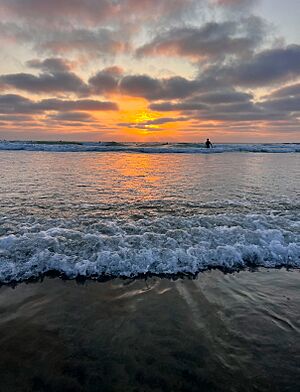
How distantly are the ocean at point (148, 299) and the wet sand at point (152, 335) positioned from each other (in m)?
0.01

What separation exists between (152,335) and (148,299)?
0.87 metres

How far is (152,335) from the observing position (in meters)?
3.76

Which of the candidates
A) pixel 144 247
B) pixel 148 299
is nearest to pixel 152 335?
pixel 148 299

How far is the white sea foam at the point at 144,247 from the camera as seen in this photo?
18.1 feet

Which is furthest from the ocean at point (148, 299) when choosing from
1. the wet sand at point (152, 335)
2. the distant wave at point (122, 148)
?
the distant wave at point (122, 148)

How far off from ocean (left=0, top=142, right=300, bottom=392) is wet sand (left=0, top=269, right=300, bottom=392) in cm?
1

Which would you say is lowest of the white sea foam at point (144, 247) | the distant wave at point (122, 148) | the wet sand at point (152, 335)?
the wet sand at point (152, 335)

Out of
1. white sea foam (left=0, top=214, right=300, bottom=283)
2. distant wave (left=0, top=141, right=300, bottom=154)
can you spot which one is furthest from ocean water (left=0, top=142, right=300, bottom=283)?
distant wave (left=0, top=141, right=300, bottom=154)

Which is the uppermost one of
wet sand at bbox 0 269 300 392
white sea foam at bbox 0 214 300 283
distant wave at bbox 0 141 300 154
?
distant wave at bbox 0 141 300 154

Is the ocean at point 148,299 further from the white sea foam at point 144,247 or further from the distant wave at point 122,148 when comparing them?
the distant wave at point 122,148

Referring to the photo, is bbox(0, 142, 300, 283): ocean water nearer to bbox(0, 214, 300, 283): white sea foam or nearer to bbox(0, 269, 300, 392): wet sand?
bbox(0, 214, 300, 283): white sea foam

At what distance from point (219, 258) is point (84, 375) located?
361 centimetres

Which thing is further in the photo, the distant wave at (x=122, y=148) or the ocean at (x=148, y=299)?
the distant wave at (x=122, y=148)

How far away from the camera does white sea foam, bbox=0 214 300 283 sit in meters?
5.53
